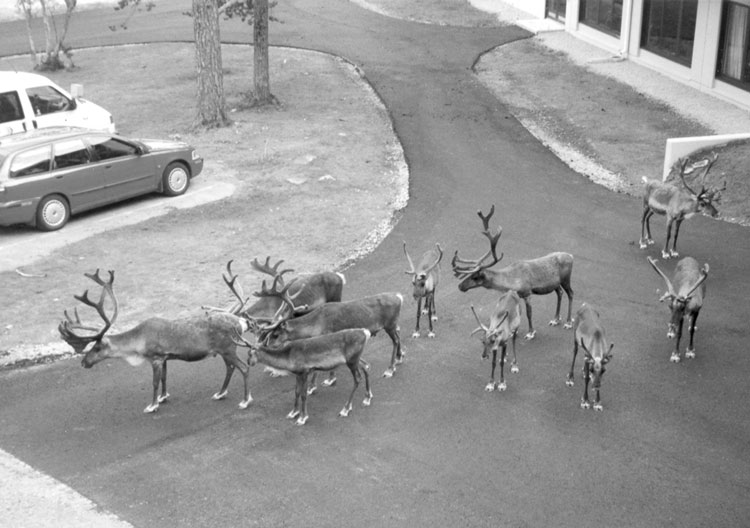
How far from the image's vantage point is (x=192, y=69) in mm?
34531

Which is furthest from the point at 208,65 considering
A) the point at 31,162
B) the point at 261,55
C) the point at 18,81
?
the point at 31,162

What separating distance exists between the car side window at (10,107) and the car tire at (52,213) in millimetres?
5546

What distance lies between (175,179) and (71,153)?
2548 millimetres

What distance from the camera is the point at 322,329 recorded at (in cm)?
1378

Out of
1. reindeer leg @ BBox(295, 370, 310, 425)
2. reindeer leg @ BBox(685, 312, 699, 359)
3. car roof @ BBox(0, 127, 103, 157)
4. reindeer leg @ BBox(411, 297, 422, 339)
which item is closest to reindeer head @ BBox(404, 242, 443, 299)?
reindeer leg @ BBox(411, 297, 422, 339)

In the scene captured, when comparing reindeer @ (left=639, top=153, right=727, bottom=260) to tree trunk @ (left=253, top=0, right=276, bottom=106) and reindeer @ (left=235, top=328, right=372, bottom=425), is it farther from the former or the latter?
tree trunk @ (left=253, top=0, right=276, bottom=106)

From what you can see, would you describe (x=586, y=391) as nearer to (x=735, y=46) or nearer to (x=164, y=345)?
(x=164, y=345)

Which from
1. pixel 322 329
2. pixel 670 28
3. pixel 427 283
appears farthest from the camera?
pixel 670 28

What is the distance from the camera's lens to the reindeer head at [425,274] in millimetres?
14875

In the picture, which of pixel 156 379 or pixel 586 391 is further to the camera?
pixel 156 379

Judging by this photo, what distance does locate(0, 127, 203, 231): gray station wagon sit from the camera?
64.3ft

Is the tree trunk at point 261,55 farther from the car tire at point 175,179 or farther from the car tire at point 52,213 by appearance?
the car tire at point 52,213

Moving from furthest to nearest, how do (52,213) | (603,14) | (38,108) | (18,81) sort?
(603,14)
(38,108)
(18,81)
(52,213)

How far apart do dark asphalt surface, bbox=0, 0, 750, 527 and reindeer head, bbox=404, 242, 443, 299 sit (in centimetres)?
82
